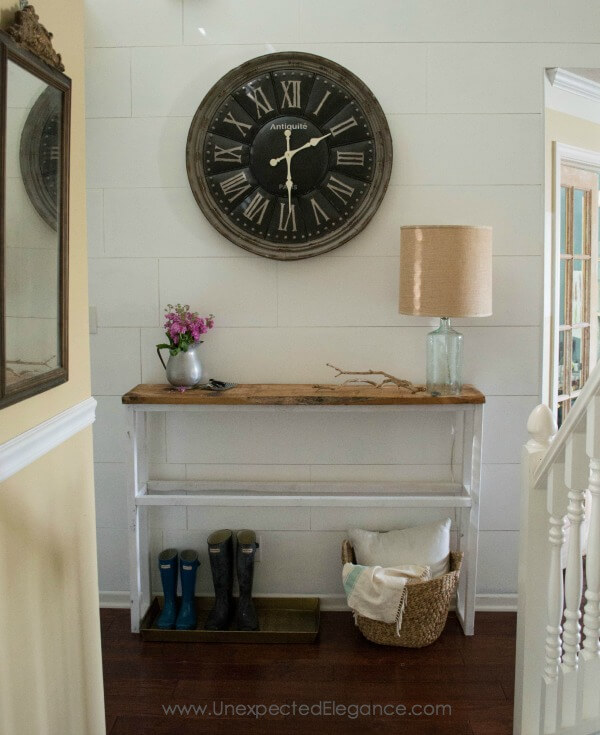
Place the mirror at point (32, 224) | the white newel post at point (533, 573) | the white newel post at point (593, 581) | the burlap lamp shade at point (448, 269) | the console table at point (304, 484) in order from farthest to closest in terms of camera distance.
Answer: the console table at point (304, 484) < the burlap lamp shade at point (448, 269) < the white newel post at point (533, 573) < the white newel post at point (593, 581) < the mirror at point (32, 224)

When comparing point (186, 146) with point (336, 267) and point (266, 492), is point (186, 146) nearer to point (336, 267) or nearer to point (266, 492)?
point (336, 267)

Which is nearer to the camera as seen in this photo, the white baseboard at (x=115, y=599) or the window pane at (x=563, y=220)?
the white baseboard at (x=115, y=599)

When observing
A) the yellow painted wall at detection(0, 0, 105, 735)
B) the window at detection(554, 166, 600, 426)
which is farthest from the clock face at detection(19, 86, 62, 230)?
the window at detection(554, 166, 600, 426)

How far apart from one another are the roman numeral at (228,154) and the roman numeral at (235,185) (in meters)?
0.06

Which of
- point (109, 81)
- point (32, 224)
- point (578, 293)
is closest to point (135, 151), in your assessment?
point (109, 81)

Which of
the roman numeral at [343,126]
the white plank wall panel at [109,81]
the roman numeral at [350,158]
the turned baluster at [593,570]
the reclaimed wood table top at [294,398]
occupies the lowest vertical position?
the turned baluster at [593,570]

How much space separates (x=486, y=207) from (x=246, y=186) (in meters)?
0.95

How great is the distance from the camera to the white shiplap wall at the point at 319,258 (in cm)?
300

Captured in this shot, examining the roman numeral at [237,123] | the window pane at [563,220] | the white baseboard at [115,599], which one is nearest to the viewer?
the roman numeral at [237,123]

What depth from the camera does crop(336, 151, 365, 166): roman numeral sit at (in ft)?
9.87

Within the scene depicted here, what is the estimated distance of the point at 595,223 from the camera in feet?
12.5

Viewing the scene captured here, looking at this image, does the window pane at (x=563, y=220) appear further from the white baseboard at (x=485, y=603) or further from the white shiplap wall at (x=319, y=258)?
the white baseboard at (x=485, y=603)

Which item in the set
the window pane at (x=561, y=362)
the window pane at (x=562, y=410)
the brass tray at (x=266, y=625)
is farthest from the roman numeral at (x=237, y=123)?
the window pane at (x=562, y=410)

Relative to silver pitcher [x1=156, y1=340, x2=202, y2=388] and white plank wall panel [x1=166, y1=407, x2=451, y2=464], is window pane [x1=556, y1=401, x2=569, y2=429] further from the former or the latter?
silver pitcher [x1=156, y1=340, x2=202, y2=388]
